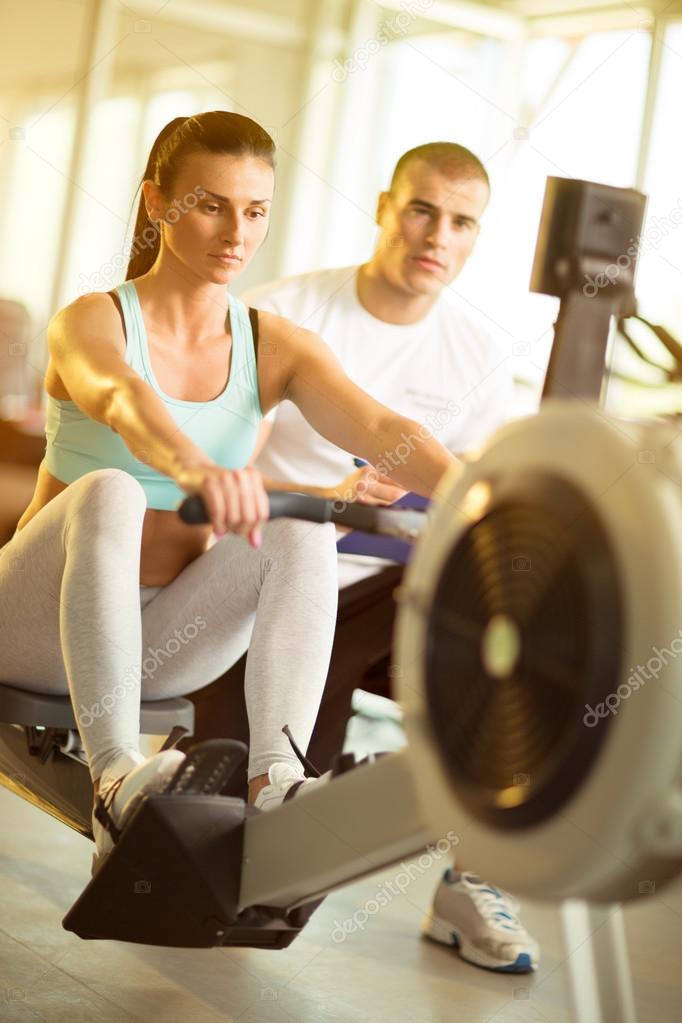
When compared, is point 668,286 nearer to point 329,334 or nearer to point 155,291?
point 329,334

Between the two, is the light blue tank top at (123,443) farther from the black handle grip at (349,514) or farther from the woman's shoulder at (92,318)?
the black handle grip at (349,514)

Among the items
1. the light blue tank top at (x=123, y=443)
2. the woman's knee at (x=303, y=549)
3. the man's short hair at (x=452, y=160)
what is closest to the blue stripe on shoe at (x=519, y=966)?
the woman's knee at (x=303, y=549)

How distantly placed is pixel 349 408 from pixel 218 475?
653 millimetres

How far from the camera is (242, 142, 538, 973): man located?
2779 mm

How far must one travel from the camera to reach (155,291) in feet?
6.79

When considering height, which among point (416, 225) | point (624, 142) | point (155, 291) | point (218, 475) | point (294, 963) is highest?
point (624, 142)

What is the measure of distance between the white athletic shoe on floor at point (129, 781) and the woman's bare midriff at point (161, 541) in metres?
0.40

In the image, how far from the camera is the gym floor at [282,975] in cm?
184

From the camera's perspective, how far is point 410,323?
288 cm

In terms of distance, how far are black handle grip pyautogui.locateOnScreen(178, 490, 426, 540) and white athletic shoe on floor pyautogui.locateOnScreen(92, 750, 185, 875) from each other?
1.16 ft

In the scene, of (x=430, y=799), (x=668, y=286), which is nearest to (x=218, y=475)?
(x=430, y=799)
